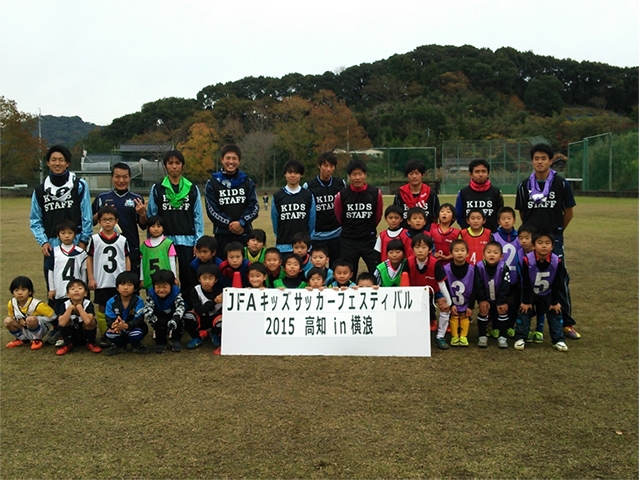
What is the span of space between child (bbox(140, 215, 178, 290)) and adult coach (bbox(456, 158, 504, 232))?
3.00 meters

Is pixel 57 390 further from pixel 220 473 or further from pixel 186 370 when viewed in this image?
pixel 220 473

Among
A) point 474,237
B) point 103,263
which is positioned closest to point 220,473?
point 103,263

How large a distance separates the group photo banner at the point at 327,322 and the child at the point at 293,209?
3.51 ft

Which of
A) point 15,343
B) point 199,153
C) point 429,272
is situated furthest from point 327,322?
point 199,153

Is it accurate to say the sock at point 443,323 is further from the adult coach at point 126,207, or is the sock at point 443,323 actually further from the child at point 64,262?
the child at point 64,262

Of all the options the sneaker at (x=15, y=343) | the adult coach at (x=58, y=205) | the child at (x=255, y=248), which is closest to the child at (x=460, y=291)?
the child at (x=255, y=248)

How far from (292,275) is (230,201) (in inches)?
44.4

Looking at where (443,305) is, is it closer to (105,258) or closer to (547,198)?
(547,198)

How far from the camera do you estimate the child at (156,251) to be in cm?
539

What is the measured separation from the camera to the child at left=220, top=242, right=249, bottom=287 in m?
5.32

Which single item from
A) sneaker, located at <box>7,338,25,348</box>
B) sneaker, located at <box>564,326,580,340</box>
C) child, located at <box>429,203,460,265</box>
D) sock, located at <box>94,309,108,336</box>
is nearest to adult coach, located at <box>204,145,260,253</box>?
sock, located at <box>94,309,108,336</box>

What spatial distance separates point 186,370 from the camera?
14.4 ft

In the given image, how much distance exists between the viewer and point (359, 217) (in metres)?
5.87

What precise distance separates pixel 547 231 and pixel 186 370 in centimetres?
359
